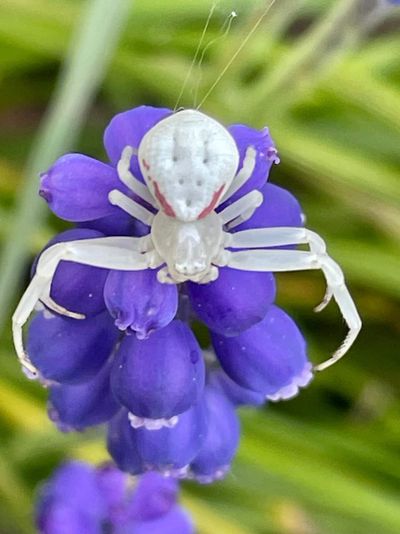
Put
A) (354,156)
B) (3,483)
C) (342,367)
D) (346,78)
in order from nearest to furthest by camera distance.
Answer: (3,483) < (346,78) < (354,156) < (342,367)

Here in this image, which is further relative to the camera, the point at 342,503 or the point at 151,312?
the point at 342,503

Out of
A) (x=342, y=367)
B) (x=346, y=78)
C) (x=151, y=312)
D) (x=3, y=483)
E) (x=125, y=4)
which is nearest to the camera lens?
(x=151, y=312)

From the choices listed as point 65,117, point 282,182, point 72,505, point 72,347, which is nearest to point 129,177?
point 72,347

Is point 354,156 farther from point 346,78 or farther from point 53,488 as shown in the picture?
point 53,488

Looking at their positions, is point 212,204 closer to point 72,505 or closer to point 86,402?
point 86,402

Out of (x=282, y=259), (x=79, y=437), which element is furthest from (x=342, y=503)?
(x=282, y=259)

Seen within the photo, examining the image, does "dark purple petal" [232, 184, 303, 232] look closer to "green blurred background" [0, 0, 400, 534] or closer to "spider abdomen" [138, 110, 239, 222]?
"spider abdomen" [138, 110, 239, 222]

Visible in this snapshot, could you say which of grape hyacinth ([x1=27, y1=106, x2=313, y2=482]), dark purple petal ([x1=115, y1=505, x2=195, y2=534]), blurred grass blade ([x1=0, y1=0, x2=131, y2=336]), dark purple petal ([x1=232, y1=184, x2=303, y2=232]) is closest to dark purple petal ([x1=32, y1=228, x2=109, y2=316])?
grape hyacinth ([x1=27, y1=106, x2=313, y2=482])
